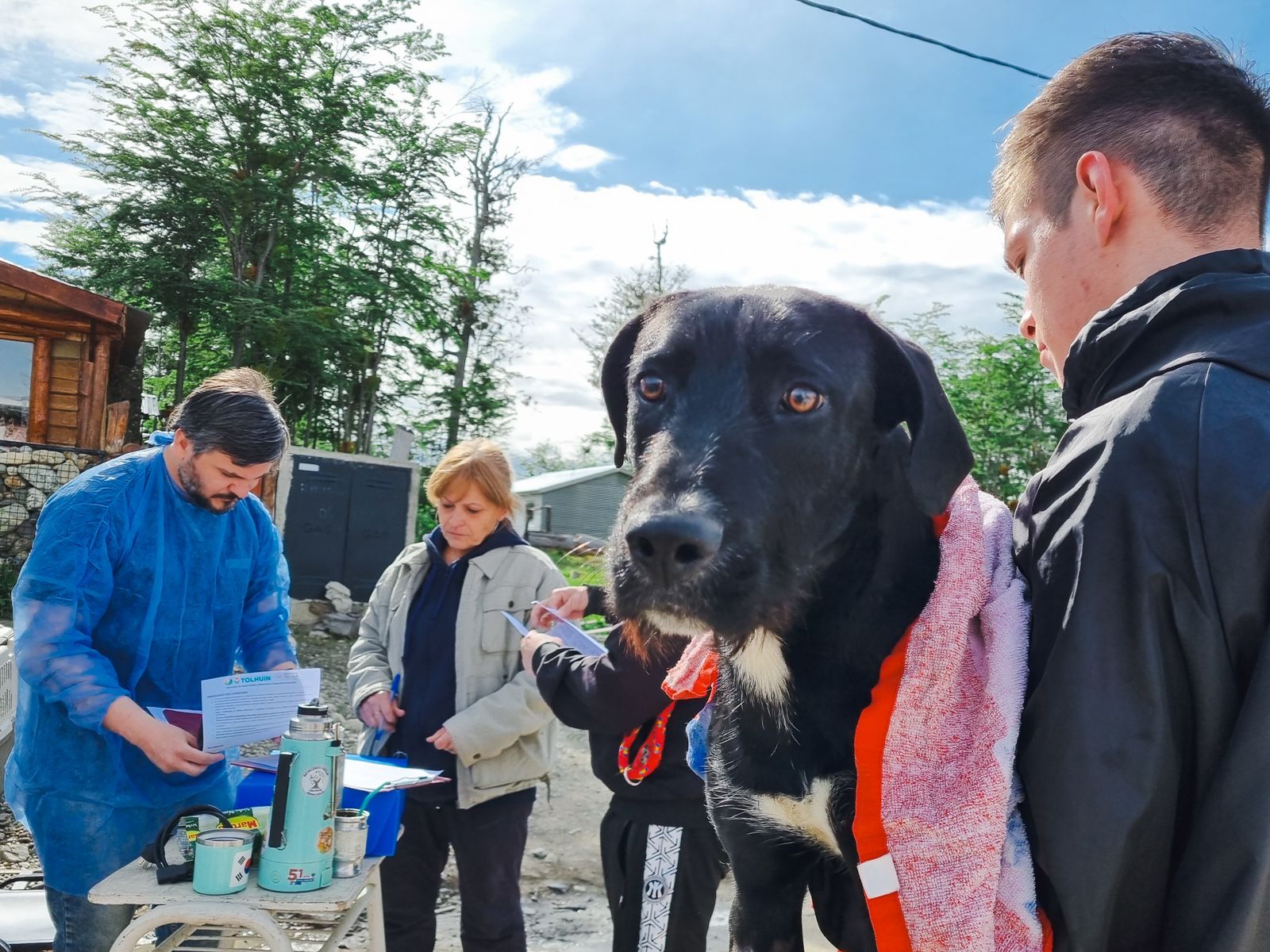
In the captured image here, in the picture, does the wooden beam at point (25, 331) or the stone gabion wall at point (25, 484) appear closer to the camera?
the stone gabion wall at point (25, 484)

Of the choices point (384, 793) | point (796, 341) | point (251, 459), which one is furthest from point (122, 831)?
point (796, 341)

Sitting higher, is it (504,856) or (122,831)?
(122,831)

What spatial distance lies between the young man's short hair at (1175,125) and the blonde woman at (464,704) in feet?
9.01

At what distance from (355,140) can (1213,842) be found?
21478mm

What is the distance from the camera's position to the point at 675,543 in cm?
119

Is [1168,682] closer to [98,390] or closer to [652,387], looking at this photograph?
[652,387]

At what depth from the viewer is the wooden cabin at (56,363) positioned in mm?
12242

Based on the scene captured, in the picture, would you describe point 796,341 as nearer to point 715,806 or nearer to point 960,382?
point 715,806

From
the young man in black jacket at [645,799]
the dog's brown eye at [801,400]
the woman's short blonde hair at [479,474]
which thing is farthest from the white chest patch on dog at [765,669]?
the woman's short blonde hair at [479,474]

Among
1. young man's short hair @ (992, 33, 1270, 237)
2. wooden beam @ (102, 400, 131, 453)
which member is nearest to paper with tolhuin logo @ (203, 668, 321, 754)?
young man's short hair @ (992, 33, 1270, 237)

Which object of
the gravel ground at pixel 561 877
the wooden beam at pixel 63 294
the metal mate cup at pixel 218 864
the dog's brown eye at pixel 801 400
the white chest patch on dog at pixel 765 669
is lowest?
the gravel ground at pixel 561 877

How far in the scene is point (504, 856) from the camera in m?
3.44

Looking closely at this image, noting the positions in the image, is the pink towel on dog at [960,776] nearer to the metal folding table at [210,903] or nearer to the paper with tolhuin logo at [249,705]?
the metal folding table at [210,903]

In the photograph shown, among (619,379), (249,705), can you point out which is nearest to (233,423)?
(249,705)
